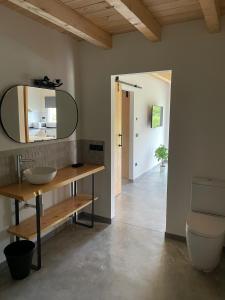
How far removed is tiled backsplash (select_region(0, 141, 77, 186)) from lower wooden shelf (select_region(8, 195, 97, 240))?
0.46m

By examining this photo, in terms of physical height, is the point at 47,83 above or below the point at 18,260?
above

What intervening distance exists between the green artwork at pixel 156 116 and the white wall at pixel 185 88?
129 inches

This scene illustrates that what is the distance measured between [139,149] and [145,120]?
0.79m

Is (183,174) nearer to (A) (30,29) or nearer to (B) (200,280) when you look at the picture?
(B) (200,280)

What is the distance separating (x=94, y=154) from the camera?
3262 millimetres

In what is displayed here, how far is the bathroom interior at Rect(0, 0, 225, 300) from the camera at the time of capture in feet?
6.98

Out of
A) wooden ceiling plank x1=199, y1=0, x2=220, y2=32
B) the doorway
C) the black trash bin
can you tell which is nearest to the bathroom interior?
the black trash bin

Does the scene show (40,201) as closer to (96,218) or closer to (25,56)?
(96,218)

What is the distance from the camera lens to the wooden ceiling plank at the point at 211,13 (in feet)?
5.99

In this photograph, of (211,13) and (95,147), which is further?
(95,147)

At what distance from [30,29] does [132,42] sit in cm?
116

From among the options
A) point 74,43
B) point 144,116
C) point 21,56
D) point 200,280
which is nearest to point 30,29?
point 21,56

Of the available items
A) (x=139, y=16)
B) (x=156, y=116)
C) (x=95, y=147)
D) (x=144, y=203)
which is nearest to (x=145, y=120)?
(x=156, y=116)

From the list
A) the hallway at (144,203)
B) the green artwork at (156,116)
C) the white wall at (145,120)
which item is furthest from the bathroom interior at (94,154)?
the green artwork at (156,116)
